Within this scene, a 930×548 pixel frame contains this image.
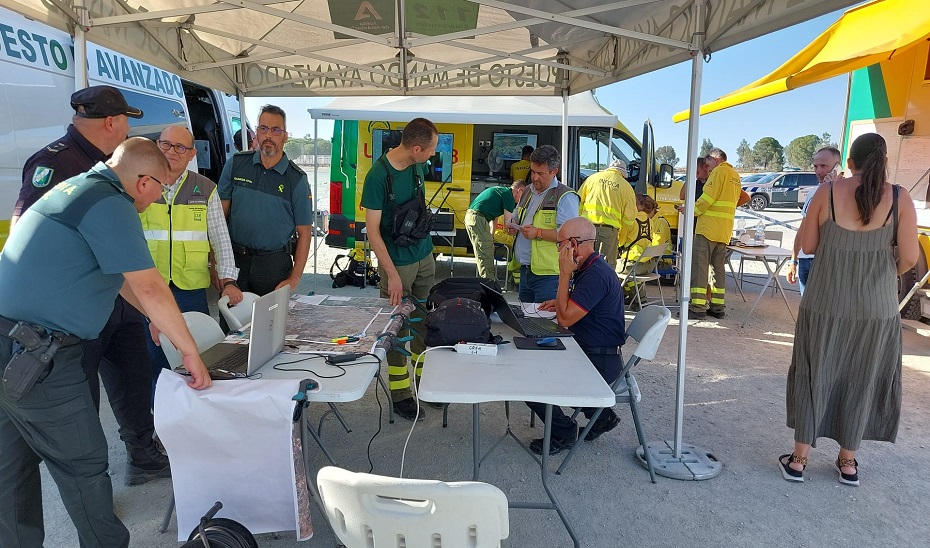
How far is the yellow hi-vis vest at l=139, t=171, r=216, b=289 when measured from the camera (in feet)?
9.33

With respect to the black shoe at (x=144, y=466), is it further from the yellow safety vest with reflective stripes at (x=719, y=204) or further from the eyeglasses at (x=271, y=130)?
the yellow safety vest with reflective stripes at (x=719, y=204)

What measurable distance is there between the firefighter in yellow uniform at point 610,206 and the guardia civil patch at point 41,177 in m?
4.64

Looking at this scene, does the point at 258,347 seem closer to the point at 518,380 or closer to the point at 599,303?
the point at 518,380

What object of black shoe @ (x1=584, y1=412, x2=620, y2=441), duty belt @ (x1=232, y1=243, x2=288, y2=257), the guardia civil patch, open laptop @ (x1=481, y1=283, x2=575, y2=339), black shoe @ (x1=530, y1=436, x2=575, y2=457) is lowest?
black shoe @ (x1=530, y1=436, x2=575, y2=457)

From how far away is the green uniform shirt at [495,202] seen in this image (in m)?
6.03

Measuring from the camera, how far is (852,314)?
2.75 metres

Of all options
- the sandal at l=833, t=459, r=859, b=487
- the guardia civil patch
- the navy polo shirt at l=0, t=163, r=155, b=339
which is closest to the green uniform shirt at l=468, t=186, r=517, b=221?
the sandal at l=833, t=459, r=859, b=487

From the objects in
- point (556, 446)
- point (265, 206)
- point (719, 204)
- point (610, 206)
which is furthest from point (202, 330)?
point (719, 204)

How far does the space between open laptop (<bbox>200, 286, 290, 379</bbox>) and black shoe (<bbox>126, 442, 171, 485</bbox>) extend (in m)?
0.78

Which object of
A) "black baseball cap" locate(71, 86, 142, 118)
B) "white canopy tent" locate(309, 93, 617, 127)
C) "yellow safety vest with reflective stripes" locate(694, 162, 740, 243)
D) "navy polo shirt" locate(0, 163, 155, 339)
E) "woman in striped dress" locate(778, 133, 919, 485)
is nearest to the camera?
"navy polo shirt" locate(0, 163, 155, 339)

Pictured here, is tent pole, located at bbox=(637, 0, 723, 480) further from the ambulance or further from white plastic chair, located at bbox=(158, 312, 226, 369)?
the ambulance

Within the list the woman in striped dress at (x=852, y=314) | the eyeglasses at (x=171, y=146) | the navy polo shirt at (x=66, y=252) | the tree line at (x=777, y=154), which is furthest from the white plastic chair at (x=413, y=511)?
the tree line at (x=777, y=154)

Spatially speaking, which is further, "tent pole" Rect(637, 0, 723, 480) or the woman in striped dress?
"tent pole" Rect(637, 0, 723, 480)

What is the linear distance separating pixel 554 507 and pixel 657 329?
975 mm
